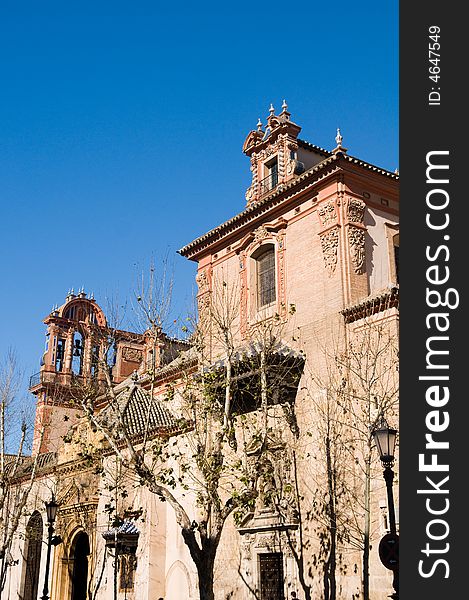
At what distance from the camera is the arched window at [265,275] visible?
23047 mm

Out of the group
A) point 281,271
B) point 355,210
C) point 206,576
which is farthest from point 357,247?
point 206,576

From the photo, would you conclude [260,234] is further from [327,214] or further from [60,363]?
[60,363]

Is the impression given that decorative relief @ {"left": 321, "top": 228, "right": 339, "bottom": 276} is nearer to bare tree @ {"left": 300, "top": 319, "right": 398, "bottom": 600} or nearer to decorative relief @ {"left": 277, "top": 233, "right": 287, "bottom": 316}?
decorative relief @ {"left": 277, "top": 233, "right": 287, "bottom": 316}

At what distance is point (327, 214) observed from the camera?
20.9 m

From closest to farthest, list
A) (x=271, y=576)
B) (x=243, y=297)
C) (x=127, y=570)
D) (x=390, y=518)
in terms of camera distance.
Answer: (x=390, y=518) → (x=271, y=576) → (x=127, y=570) → (x=243, y=297)

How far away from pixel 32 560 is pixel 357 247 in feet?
66.9

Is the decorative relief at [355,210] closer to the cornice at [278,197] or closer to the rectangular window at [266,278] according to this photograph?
the cornice at [278,197]

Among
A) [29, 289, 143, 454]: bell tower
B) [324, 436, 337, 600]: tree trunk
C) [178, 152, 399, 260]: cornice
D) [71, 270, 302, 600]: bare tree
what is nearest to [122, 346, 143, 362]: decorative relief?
[29, 289, 143, 454]: bell tower

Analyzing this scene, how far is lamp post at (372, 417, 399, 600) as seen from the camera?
10.3 metres

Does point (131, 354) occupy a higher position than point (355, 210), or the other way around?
point (131, 354)

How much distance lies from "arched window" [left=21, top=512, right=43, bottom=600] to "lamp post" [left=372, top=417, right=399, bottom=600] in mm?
22147

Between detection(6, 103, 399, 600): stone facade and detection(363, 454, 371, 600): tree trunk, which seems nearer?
detection(363, 454, 371, 600): tree trunk

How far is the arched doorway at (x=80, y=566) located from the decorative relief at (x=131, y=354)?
18.4 metres

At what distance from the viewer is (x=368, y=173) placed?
21203mm
